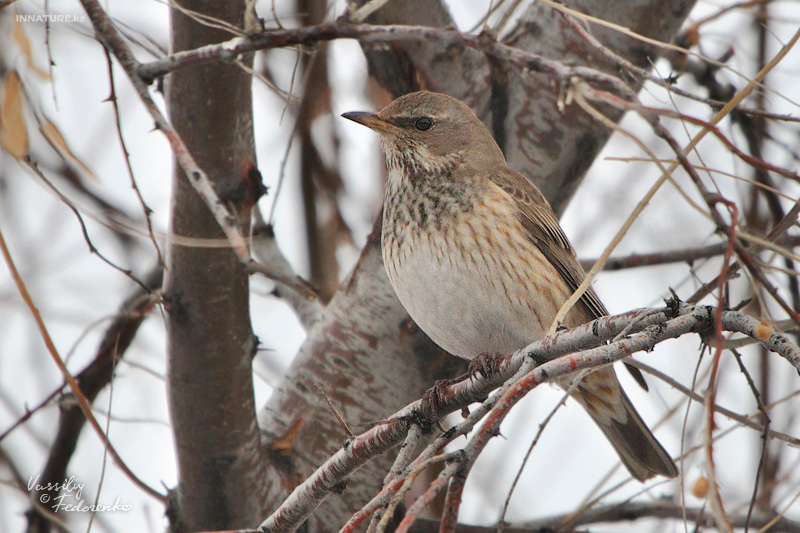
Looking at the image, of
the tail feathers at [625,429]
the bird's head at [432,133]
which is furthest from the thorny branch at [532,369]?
the bird's head at [432,133]

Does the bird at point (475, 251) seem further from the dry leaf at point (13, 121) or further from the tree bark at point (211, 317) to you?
the dry leaf at point (13, 121)

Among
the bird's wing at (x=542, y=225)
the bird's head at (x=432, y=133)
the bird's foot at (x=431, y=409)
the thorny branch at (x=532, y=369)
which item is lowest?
the thorny branch at (x=532, y=369)

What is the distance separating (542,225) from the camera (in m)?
4.05

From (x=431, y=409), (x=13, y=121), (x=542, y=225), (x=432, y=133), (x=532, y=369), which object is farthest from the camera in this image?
(x=432, y=133)

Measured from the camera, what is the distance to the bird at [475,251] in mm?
3703

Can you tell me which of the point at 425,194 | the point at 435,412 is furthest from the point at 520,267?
the point at 435,412

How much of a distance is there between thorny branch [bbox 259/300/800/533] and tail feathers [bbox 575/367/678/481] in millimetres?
1623

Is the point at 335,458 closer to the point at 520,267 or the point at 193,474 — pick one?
the point at 193,474

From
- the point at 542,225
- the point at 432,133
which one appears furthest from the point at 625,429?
the point at 432,133

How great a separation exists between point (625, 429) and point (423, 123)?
1953 millimetres

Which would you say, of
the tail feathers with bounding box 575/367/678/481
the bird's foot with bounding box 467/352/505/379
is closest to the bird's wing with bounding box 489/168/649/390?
the tail feathers with bounding box 575/367/678/481

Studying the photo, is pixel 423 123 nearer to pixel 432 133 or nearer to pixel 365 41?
pixel 432 133

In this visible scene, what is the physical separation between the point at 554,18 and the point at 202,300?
2316 mm

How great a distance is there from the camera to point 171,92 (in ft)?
10.6
